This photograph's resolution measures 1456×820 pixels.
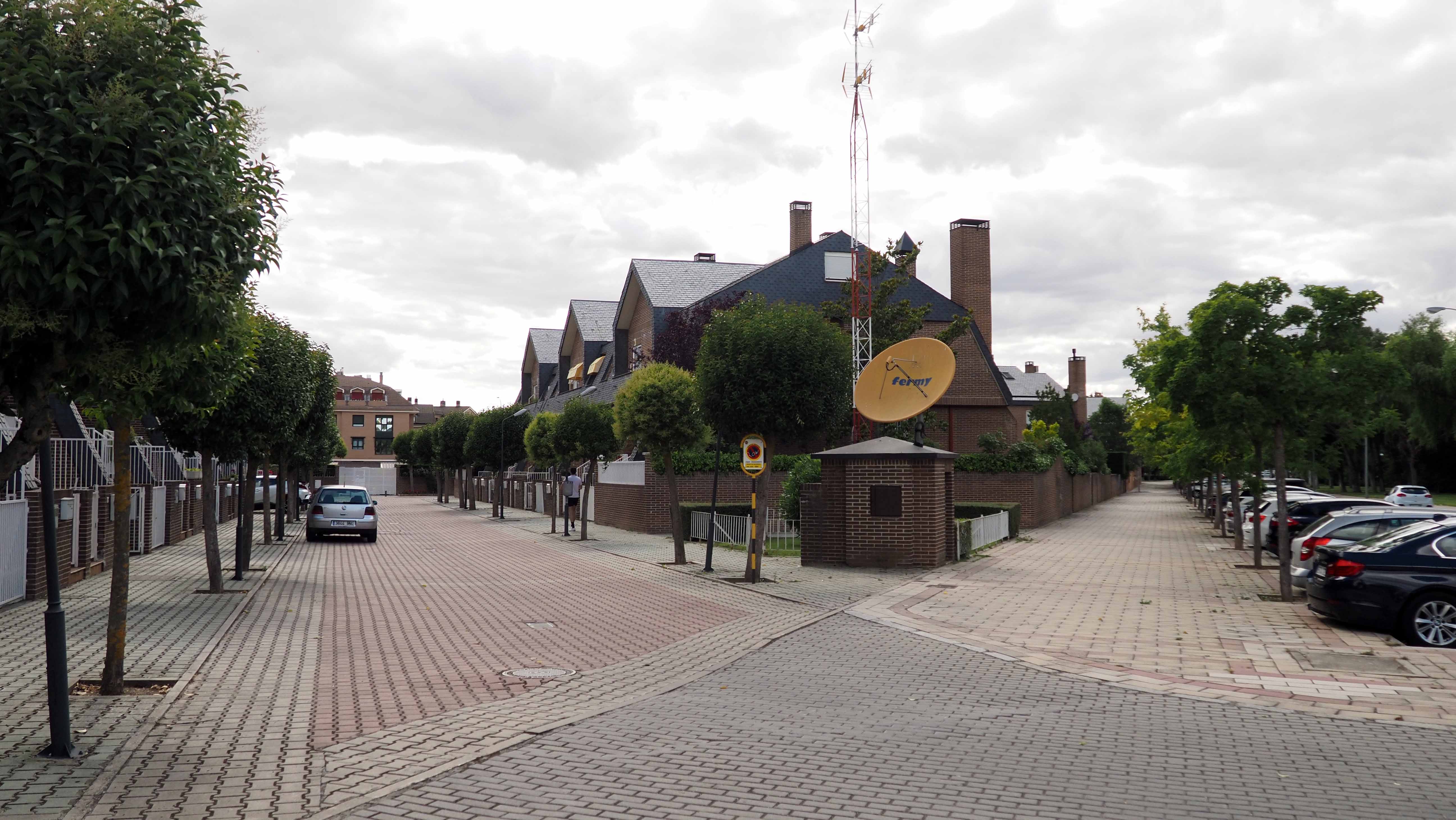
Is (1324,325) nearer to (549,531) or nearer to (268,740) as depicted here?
(268,740)

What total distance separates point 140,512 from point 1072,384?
89.9 meters

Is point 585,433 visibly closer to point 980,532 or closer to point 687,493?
point 687,493

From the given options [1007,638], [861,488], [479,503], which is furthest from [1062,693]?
[479,503]

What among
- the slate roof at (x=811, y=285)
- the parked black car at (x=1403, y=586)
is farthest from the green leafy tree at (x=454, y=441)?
the parked black car at (x=1403, y=586)

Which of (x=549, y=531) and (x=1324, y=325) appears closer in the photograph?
(x=1324, y=325)

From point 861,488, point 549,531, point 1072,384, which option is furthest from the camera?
point 1072,384

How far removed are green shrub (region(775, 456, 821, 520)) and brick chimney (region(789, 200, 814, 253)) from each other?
28.3 meters

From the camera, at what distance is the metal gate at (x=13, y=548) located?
43.4ft

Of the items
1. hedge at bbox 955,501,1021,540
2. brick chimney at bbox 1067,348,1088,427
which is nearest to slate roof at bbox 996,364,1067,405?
brick chimney at bbox 1067,348,1088,427

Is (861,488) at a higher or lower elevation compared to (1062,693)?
higher

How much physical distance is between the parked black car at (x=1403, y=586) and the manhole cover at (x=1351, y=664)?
123 centimetres

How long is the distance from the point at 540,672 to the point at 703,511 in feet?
58.4

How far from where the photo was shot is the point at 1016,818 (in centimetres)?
562

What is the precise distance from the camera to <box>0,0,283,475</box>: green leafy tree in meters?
5.40
